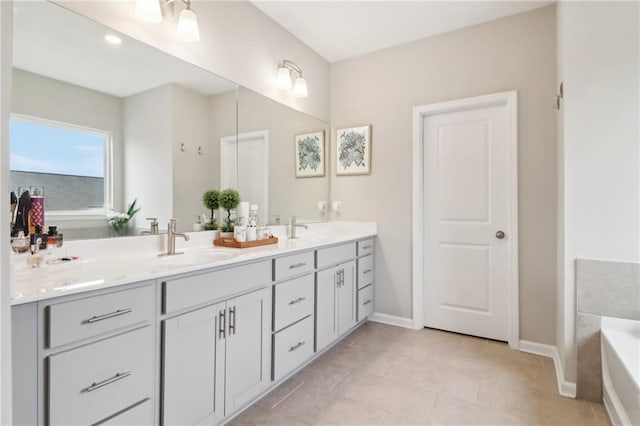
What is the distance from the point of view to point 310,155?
3.17m

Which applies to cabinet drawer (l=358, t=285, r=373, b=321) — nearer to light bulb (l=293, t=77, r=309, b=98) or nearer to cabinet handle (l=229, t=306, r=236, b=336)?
cabinet handle (l=229, t=306, r=236, b=336)

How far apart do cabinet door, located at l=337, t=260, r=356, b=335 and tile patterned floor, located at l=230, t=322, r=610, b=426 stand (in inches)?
6.8

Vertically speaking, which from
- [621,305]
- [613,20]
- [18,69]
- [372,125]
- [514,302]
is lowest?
[514,302]

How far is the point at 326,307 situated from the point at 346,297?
0.33m

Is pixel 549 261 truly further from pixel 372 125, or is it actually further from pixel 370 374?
pixel 372 125

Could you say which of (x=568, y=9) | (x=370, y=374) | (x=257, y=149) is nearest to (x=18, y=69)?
(x=257, y=149)

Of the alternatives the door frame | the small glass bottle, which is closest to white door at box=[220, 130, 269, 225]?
the small glass bottle

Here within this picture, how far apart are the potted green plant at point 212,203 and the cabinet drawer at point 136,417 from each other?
113 centimetres

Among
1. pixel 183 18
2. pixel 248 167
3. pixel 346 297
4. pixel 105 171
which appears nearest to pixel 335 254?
pixel 346 297

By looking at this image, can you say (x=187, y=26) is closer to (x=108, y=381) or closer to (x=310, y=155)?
(x=310, y=155)

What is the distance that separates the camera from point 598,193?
1844 millimetres

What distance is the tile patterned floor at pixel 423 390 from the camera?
173 centimetres

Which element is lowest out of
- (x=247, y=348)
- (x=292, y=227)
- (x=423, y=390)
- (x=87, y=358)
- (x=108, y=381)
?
(x=423, y=390)

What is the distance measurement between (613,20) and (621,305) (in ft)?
5.17
